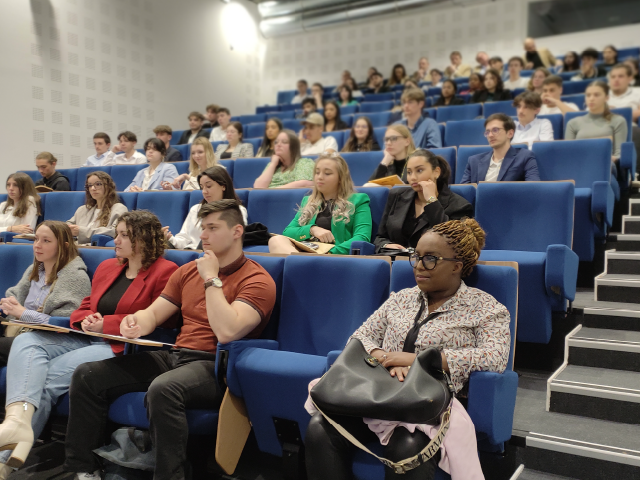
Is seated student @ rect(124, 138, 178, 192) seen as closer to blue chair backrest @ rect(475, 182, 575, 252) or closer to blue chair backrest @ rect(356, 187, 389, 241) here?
blue chair backrest @ rect(356, 187, 389, 241)

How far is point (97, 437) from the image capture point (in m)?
1.26

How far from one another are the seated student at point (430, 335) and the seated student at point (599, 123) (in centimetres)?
160

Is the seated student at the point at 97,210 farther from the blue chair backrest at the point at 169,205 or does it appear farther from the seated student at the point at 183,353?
the seated student at the point at 183,353

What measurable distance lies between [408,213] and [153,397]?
2.94ft

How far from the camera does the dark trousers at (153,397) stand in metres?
1.15

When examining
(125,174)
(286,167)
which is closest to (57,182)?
(125,174)

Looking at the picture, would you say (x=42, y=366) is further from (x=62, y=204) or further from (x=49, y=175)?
(x=49, y=175)

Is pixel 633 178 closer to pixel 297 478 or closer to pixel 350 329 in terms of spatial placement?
pixel 350 329

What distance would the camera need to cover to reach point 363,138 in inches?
112

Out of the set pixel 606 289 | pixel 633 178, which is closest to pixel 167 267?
pixel 606 289

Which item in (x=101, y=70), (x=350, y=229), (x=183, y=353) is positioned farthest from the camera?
(x=101, y=70)

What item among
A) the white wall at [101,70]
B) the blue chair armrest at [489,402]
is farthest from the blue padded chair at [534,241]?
the white wall at [101,70]

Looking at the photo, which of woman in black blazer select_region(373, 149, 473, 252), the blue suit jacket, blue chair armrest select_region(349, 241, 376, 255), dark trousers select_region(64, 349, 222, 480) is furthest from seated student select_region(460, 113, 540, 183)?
dark trousers select_region(64, 349, 222, 480)

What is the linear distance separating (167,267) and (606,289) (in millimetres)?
1235
